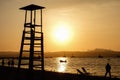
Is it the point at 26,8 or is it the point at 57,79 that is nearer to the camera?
the point at 26,8

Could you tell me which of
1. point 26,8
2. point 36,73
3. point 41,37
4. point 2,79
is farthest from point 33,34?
point 36,73

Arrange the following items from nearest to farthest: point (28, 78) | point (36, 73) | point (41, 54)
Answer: point (41, 54) → point (28, 78) → point (36, 73)

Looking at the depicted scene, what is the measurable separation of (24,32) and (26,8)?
2005mm

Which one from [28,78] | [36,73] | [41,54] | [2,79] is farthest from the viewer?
[36,73]

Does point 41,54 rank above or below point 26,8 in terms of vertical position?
below

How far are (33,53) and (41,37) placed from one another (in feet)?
4.19

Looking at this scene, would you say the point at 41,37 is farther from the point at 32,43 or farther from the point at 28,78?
the point at 28,78

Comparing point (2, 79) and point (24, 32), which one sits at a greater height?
point (24, 32)

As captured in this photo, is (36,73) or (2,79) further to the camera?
(36,73)

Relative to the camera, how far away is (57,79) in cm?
3084

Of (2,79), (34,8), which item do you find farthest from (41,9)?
(2,79)

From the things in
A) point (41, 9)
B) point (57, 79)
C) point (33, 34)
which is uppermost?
point (41, 9)

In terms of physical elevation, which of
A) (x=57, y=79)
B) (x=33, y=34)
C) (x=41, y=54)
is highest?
(x=33, y=34)

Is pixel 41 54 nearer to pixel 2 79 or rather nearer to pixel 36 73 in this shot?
pixel 2 79
